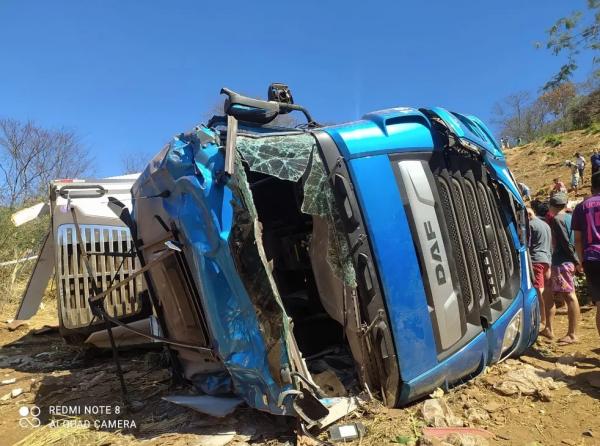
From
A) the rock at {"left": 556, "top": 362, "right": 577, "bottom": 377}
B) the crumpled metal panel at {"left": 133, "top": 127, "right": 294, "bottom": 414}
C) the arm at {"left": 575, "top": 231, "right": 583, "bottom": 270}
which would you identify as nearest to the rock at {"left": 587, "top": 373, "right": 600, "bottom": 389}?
the rock at {"left": 556, "top": 362, "right": 577, "bottom": 377}

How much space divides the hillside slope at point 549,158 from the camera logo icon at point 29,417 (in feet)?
42.2

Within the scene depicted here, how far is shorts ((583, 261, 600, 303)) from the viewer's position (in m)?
4.16

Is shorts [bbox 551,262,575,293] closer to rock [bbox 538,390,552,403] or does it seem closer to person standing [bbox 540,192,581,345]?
person standing [bbox 540,192,581,345]

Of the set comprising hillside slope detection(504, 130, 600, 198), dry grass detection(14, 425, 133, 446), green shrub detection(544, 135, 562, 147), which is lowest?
dry grass detection(14, 425, 133, 446)

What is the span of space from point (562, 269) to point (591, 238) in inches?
37.8

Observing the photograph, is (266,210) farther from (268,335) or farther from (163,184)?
(268,335)

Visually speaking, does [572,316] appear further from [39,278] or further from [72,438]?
[39,278]

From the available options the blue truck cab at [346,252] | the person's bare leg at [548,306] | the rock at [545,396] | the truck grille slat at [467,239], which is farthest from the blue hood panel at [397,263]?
the person's bare leg at [548,306]

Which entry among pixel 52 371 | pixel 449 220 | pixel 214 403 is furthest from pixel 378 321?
pixel 52 371

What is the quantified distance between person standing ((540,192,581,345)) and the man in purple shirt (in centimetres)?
75

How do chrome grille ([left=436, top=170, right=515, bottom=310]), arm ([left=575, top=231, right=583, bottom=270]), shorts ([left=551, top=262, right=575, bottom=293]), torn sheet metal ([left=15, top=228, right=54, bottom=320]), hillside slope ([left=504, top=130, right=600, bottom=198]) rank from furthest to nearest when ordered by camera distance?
hillside slope ([left=504, top=130, right=600, bottom=198]), torn sheet metal ([left=15, top=228, right=54, bottom=320]), shorts ([left=551, top=262, right=575, bottom=293]), arm ([left=575, top=231, right=583, bottom=270]), chrome grille ([left=436, top=170, right=515, bottom=310])

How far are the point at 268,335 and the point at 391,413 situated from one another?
979 mm

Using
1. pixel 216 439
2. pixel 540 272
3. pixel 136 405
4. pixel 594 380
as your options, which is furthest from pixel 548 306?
pixel 136 405

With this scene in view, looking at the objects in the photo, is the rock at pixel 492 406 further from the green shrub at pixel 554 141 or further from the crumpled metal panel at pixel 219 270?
the green shrub at pixel 554 141
